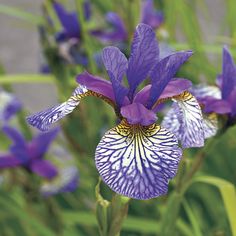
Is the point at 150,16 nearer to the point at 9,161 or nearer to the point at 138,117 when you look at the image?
the point at 9,161

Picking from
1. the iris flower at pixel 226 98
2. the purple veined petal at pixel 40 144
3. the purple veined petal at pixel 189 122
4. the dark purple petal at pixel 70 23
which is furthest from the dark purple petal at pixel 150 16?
the purple veined petal at pixel 189 122

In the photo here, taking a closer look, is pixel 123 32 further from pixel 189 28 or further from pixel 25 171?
pixel 25 171

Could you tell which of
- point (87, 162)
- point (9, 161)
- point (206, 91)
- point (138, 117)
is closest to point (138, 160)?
point (138, 117)

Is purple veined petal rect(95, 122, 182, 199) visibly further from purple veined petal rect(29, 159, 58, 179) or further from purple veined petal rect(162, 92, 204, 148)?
purple veined petal rect(29, 159, 58, 179)

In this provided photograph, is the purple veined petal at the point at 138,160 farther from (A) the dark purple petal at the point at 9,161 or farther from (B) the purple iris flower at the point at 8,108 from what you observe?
(B) the purple iris flower at the point at 8,108

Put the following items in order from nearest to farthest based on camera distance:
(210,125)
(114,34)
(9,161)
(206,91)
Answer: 1. (210,125)
2. (206,91)
3. (9,161)
4. (114,34)

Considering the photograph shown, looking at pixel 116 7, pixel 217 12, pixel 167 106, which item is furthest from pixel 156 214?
pixel 217 12

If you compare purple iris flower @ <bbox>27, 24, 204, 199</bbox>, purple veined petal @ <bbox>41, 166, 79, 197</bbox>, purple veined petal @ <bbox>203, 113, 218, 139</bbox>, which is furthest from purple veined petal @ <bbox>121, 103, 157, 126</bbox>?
purple veined petal @ <bbox>41, 166, 79, 197</bbox>

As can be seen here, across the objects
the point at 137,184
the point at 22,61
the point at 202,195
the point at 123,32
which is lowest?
the point at 22,61
